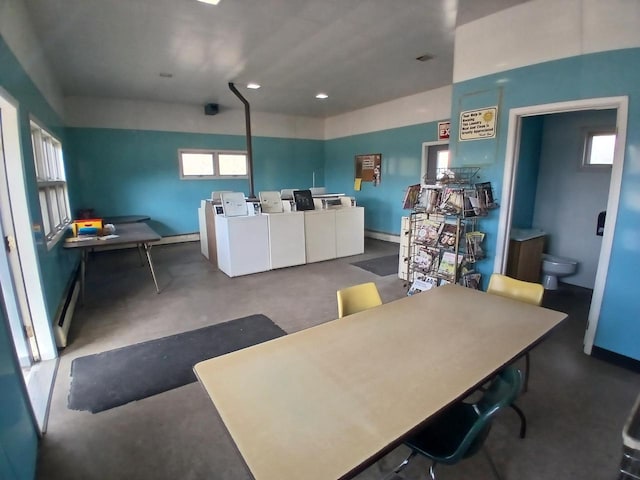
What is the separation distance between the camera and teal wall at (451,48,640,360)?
2.36 m

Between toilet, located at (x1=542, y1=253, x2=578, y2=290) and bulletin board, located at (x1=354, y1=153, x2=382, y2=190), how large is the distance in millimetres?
3820

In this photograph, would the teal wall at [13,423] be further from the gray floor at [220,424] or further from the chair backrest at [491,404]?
the chair backrest at [491,404]

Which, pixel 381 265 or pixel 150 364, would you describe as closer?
pixel 150 364

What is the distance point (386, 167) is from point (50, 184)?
18.5 feet

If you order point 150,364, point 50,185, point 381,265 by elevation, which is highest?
point 50,185

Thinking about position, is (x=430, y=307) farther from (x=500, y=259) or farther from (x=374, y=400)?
(x=500, y=259)

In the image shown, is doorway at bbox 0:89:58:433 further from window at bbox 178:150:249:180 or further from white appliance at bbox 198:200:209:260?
window at bbox 178:150:249:180

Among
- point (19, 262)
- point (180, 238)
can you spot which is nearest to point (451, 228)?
point (19, 262)

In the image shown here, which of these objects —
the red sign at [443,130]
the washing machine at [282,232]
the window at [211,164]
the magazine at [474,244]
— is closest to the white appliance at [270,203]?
the washing machine at [282,232]

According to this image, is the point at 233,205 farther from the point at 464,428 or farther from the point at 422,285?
the point at 464,428

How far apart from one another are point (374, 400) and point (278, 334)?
2.03m

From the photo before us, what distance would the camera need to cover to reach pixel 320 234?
5449 mm

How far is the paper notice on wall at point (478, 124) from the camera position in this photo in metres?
3.16

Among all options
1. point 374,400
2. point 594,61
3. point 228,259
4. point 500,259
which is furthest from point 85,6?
point 500,259
